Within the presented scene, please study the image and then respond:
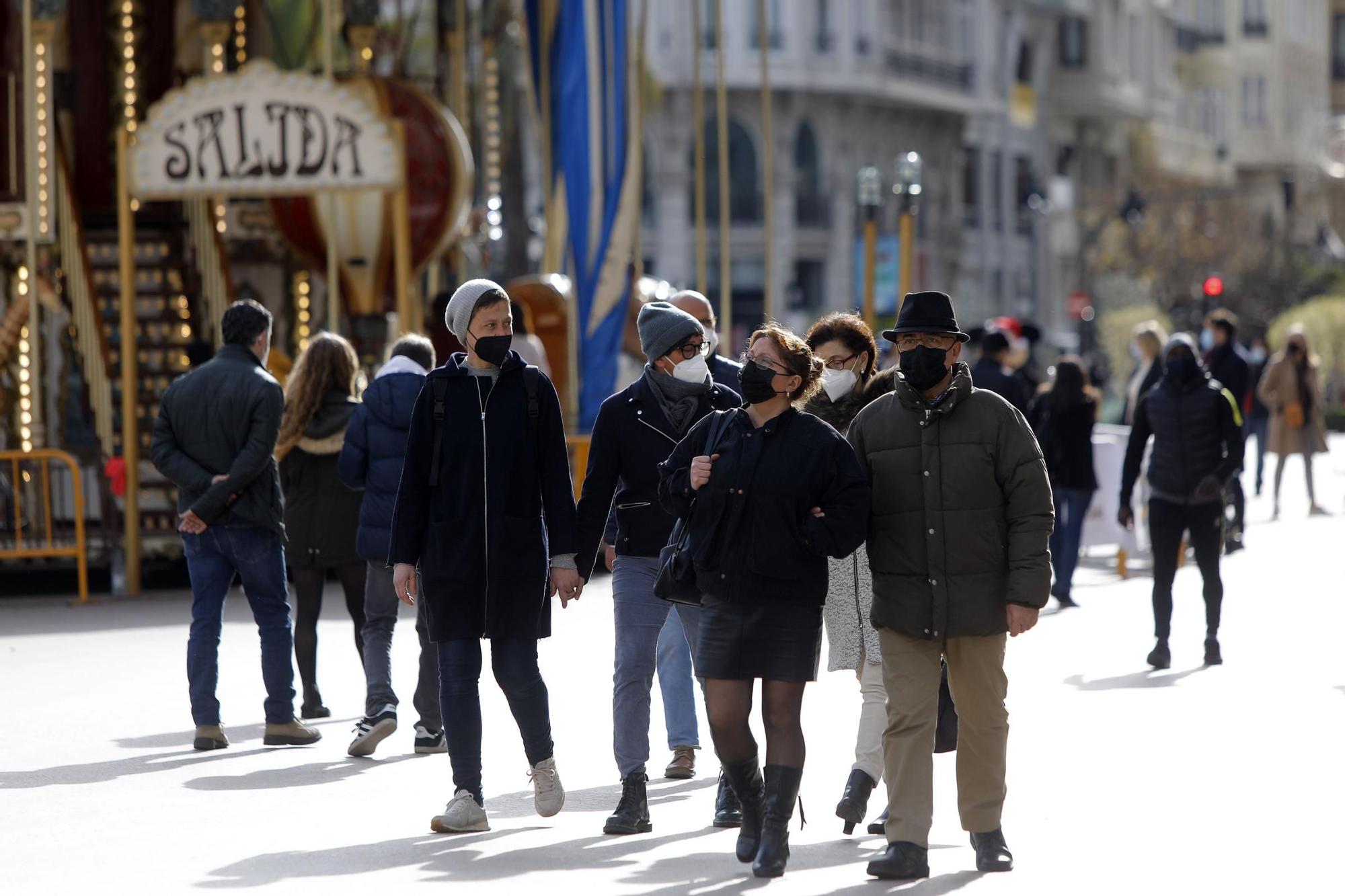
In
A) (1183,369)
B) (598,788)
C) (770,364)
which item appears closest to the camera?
(770,364)

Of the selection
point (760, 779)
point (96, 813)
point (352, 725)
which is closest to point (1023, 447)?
point (760, 779)

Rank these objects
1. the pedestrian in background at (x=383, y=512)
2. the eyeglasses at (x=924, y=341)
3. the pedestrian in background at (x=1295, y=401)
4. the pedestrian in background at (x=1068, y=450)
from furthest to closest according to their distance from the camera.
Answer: the pedestrian in background at (x=1295, y=401) < the pedestrian in background at (x=1068, y=450) < the pedestrian in background at (x=383, y=512) < the eyeglasses at (x=924, y=341)

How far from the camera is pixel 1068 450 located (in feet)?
51.2

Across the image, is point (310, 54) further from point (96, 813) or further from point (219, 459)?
point (96, 813)

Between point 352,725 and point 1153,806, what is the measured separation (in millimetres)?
3594

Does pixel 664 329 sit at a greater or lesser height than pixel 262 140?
lesser

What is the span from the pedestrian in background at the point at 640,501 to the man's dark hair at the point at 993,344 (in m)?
6.06

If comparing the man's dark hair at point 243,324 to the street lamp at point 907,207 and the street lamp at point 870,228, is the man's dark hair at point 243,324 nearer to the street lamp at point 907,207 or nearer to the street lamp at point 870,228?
the street lamp at point 870,228

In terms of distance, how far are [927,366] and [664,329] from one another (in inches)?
43.8

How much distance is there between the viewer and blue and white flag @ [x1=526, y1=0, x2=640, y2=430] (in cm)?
1741

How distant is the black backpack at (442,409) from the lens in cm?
746

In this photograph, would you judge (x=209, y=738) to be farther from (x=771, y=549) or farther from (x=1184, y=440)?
(x=1184, y=440)

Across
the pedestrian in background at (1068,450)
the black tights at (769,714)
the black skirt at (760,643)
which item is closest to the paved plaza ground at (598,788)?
the black tights at (769,714)

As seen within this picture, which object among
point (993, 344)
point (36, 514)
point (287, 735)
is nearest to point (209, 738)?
point (287, 735)
